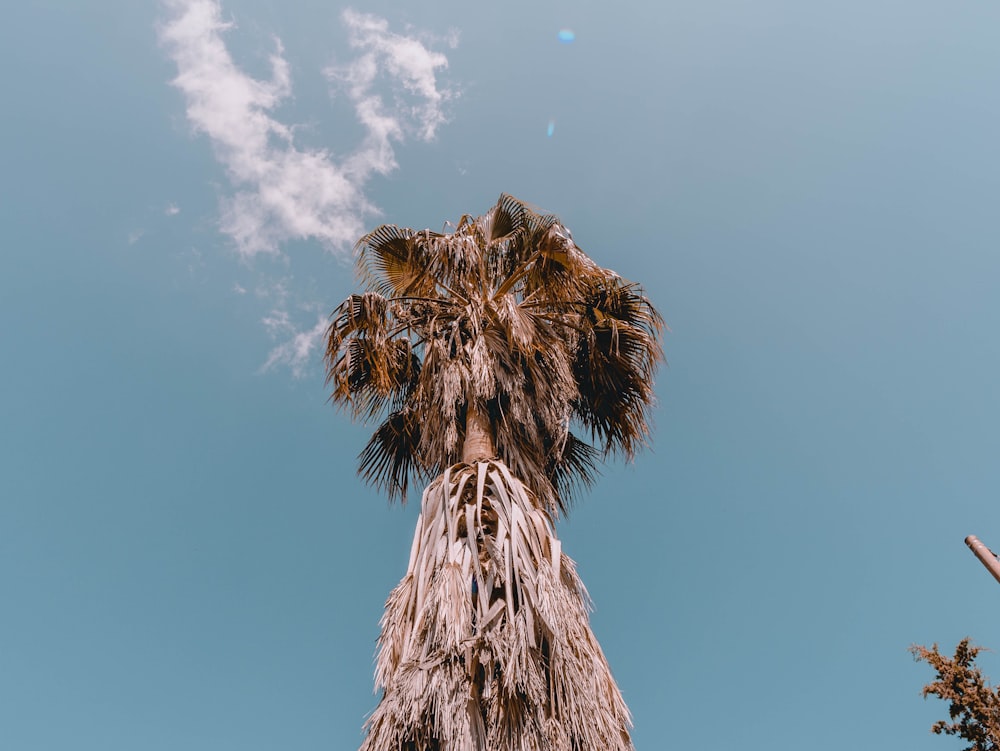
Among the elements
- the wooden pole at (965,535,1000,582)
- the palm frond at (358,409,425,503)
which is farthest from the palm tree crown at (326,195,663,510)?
the wooden pole at (965,535,1000,582)

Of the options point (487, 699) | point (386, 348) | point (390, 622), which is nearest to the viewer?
point (487, 699)

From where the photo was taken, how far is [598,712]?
168 inches

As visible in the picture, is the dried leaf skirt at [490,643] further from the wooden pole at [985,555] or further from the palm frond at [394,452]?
the wooden pole at [985,555]

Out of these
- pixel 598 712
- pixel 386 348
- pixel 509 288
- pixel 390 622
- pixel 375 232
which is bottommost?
pixel 598 712

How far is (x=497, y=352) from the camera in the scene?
265 inches

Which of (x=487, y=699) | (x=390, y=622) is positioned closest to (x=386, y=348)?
(x=390, y=622)

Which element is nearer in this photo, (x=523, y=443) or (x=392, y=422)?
(x=523, y=443)

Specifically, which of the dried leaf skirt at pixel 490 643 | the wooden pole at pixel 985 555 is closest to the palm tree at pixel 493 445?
the dried leaf skirt at pixel 490 643

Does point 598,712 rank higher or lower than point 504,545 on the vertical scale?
lower

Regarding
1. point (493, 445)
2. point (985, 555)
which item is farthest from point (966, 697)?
point (493, 445)

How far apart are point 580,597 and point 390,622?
1413 millimetres

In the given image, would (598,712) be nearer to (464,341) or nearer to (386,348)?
(464,341)

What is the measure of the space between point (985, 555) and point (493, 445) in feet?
21.2

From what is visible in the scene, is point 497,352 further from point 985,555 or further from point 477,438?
point 985,555
